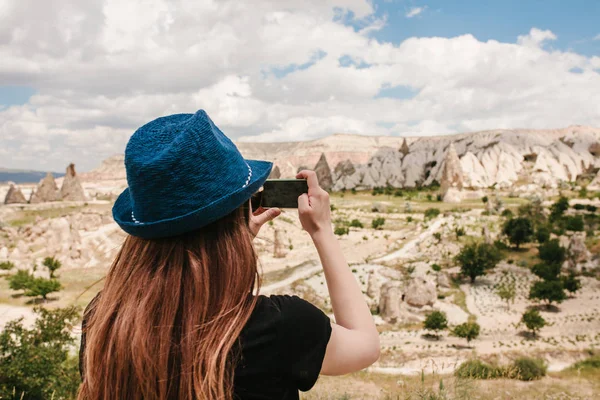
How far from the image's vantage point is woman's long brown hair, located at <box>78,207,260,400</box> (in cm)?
127

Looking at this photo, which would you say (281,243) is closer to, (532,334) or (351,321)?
(532,334)

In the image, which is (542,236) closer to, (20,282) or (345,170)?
(20,282)

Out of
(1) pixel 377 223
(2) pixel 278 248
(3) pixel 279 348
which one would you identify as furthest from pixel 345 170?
(3) pixel 279 348

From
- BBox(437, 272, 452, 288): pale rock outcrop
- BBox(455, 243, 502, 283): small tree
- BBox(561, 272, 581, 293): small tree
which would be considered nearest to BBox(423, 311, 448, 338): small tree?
BBox(437, 272, 452, 288): pale rock outcrop

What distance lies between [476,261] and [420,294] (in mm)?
5470

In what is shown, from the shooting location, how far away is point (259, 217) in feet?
5.14

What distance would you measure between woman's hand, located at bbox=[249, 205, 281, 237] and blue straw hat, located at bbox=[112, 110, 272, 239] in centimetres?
16

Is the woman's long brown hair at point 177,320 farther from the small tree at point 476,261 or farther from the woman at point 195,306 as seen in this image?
the small tree at point 476,261

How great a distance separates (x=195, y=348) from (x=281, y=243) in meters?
27.2

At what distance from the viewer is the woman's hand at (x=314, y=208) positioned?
1.56 metres

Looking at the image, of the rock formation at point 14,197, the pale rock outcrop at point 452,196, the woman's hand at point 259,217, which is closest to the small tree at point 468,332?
the woman's hand at point 259,217

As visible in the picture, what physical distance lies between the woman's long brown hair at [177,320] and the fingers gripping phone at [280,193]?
291 millimetres

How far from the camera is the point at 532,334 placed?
1770 cm

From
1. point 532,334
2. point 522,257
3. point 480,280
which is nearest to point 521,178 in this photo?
point 522,257
